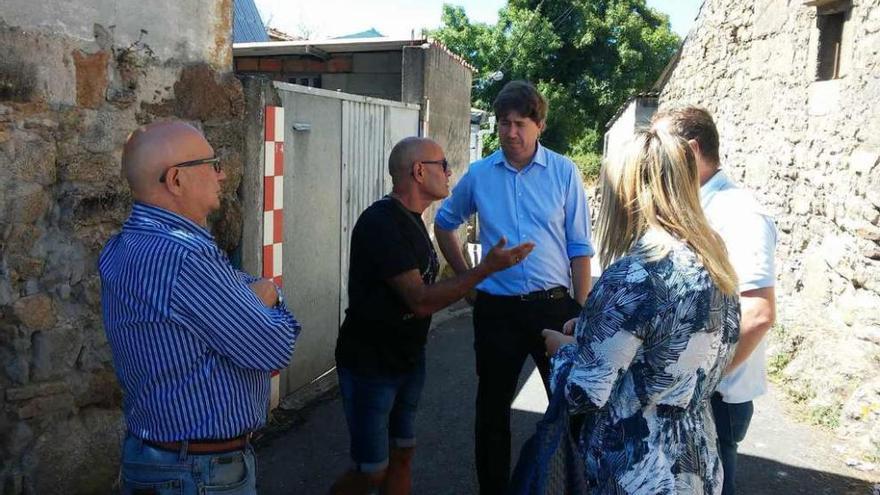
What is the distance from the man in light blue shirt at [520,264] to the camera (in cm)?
319

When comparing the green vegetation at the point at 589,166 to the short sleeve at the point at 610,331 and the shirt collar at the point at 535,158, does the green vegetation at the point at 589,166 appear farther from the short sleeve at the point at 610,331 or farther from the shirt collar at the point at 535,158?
the short sleeve at the point at 610,331

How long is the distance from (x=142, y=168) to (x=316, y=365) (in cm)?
370

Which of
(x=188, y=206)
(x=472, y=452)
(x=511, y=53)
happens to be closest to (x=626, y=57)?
(x=511, y=53)

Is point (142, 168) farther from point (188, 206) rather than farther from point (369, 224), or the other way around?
point (369, 224)

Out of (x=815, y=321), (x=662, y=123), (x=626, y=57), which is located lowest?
(x=815, y=321)

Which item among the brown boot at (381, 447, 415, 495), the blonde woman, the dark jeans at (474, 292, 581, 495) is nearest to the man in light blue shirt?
the dark jeans at (474, 292, 581, 495)

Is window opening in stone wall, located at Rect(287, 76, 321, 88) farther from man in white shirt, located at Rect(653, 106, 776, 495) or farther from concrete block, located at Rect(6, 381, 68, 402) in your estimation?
man in white shirt, located at Rect(653, 106, 776, 495)

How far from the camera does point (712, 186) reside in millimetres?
2529

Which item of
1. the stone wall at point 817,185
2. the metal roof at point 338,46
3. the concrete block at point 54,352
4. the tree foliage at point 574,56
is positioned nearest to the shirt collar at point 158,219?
the concrete block at point 54,352

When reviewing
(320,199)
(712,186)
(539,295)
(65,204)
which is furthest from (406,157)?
(320,199)

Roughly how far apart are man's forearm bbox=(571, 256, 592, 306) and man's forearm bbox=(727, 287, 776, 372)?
1.04 meters

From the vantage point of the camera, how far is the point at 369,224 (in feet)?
8.95

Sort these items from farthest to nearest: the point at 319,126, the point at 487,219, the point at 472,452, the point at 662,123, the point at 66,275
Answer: the point at 319,126 → the point at 472,452 → the point at 487,219 → the point at 66,275 → the point at 662,123

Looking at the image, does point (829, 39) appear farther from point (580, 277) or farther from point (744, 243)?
point (744, 243)
